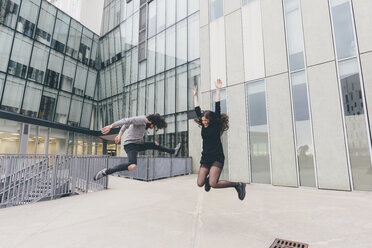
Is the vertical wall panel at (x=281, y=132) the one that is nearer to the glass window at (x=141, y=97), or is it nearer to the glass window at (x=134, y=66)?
the glass window at (x=141, y=97)

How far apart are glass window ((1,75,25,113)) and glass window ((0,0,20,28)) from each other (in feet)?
14.9

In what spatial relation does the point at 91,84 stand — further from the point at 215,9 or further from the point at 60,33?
the point at 215,9

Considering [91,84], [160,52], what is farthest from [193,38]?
[91,84]

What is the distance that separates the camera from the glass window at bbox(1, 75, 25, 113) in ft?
57.1

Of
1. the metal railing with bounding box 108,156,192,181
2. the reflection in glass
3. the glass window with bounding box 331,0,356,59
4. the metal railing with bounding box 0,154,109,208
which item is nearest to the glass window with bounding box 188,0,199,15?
the glass window with bounding box 331,0,356,59

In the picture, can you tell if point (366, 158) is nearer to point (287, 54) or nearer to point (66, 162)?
point (287, 54)

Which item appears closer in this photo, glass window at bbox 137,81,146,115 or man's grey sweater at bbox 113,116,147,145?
man's grey sweater at bbox 113,116,147,145

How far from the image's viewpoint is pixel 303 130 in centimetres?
942

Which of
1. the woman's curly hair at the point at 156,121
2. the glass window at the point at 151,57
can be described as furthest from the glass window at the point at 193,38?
the woman's curly hair at the point at 156,121

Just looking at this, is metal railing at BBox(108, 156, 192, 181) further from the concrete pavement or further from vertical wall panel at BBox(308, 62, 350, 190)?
vertical wall panel at BBox(308, 62, 350, 190)

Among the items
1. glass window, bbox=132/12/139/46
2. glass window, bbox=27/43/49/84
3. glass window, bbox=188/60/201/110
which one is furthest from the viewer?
glass window, bbox=132/12/139/46

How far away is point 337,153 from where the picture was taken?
848 centimetres

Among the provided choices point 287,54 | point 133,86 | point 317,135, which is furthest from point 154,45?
point 317,135

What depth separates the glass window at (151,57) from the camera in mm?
18547
